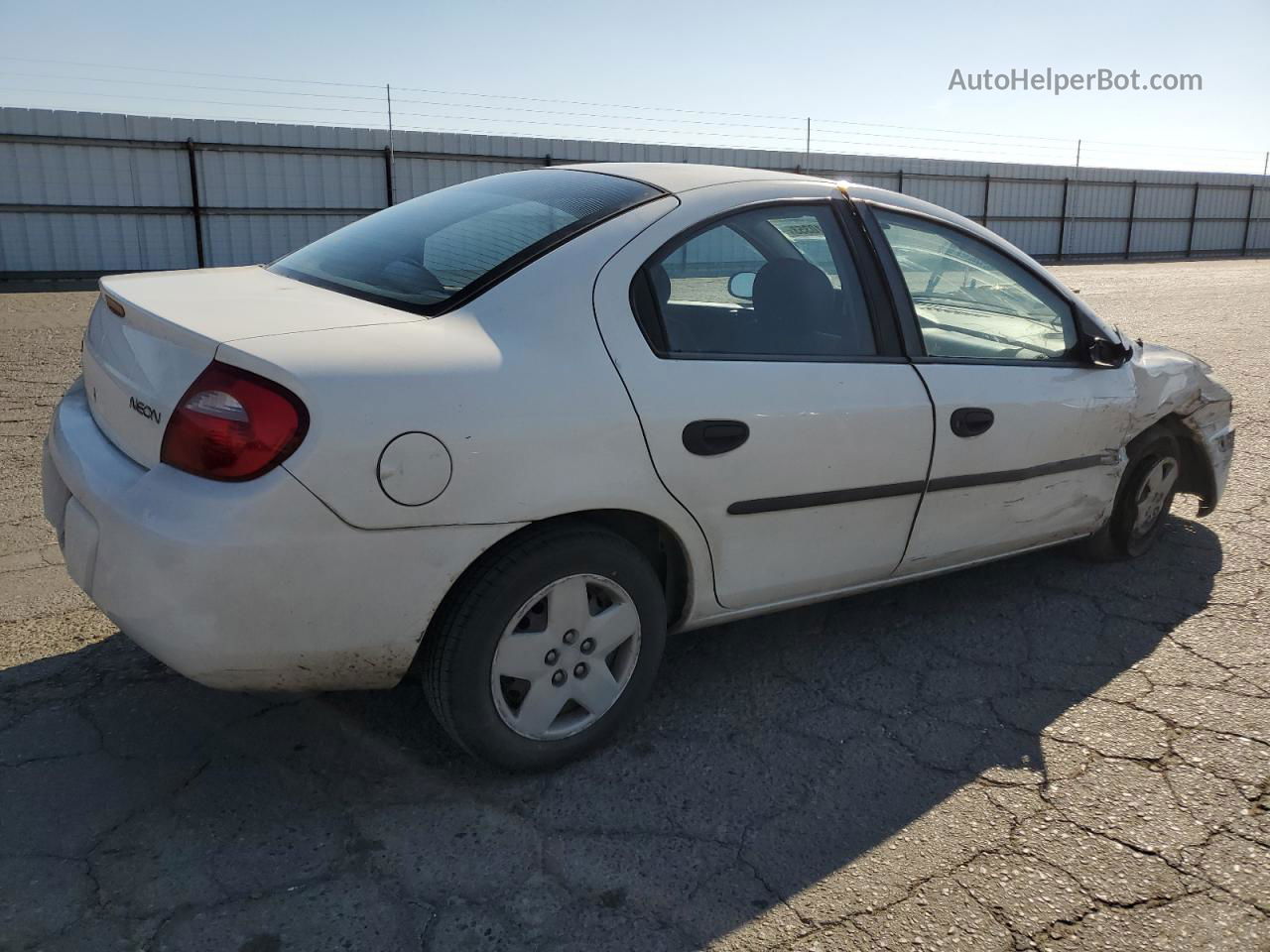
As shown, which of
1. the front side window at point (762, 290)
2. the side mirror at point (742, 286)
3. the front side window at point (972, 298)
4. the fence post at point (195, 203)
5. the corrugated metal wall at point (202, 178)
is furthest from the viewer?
the fence post at point (195, 203)

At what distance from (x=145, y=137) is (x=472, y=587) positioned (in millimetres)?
17614

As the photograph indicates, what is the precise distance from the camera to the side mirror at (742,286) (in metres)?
2.92

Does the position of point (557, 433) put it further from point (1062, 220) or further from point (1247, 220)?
point (1247, 220)

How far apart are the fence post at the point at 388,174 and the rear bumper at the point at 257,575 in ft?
59.0

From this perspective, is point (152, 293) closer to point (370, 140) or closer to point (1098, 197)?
point (370, 140)

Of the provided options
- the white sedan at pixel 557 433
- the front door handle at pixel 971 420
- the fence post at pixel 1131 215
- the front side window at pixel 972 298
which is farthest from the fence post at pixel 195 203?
the fence post at pixel 1131 215

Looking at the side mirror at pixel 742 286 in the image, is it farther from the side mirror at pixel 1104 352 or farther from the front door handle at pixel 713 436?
the side mirror at pixel 1104 352

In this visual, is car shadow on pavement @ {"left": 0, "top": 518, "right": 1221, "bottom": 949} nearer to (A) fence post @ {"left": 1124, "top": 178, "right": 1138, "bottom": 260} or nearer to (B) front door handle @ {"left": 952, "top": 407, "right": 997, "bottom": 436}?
(B) front door handle @ {"left": 952, "top": 407, "right": 997, "bottom": 436}

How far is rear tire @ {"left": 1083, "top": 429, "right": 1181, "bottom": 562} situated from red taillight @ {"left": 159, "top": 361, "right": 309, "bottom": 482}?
3020mm

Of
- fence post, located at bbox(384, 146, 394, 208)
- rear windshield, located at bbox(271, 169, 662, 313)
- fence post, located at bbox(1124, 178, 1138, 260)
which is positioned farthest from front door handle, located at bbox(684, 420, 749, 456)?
fence post, located at bbox(1124, 178, 1138, 260)

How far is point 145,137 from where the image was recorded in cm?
1709

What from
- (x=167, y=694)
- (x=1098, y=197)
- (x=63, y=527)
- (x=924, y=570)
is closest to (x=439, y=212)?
(x=63, y=527)

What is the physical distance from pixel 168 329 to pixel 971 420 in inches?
87.0

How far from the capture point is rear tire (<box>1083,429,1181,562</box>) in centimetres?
397
